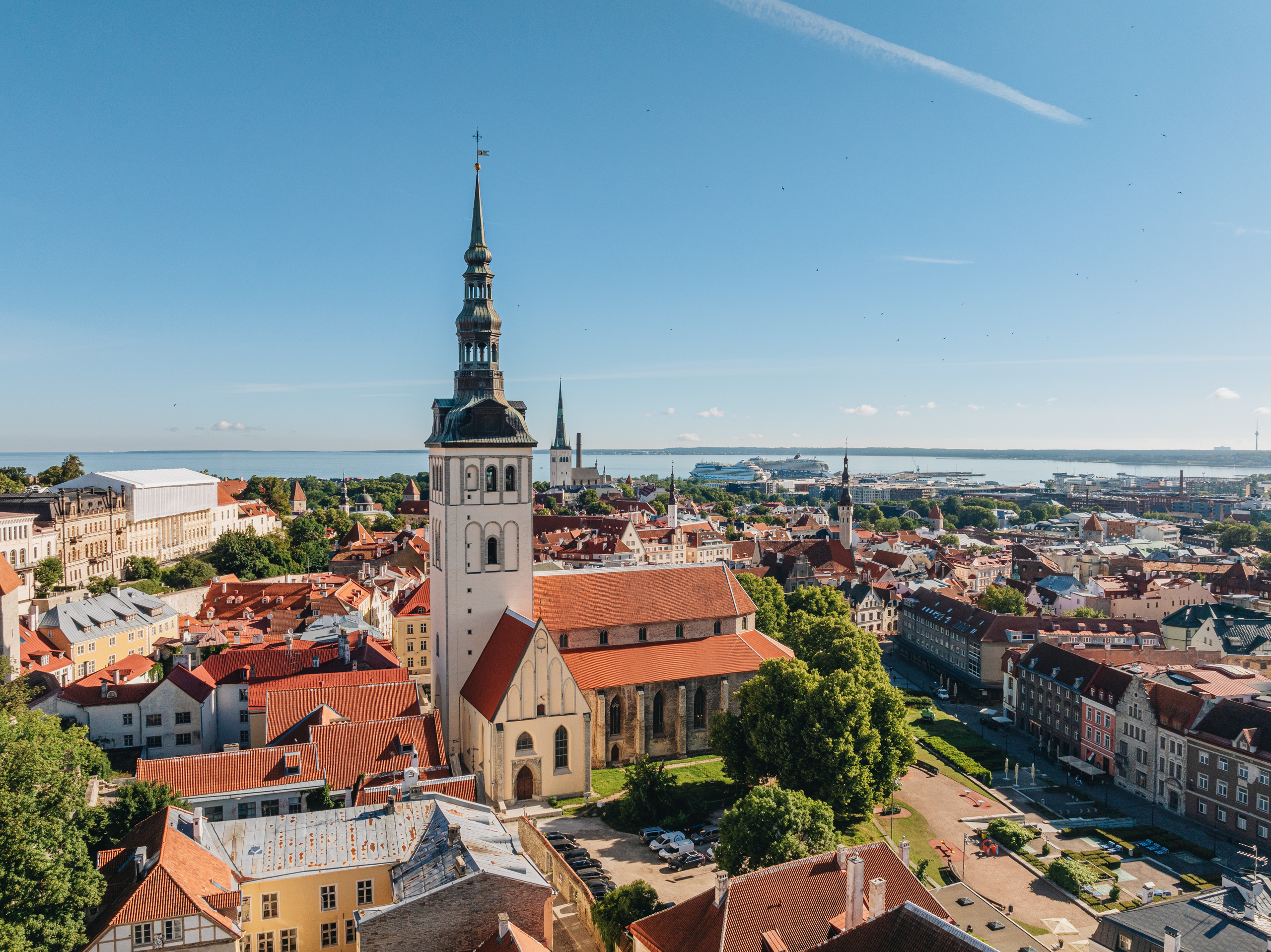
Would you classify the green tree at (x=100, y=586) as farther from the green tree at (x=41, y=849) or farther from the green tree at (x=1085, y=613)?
the green tree at (x=1085, y=613)

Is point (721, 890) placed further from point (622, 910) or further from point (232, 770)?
point (232, 770)

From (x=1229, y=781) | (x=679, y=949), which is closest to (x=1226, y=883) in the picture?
(x=1229, y=781)

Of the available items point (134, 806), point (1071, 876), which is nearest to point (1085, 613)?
point (1071, 876)

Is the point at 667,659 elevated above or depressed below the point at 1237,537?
above

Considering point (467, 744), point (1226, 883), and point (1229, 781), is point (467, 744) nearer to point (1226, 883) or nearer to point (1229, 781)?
point (1226, 883)

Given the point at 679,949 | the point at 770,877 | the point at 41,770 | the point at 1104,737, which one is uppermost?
the point at 41,770

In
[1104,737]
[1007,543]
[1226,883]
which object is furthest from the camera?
[1007,543]
